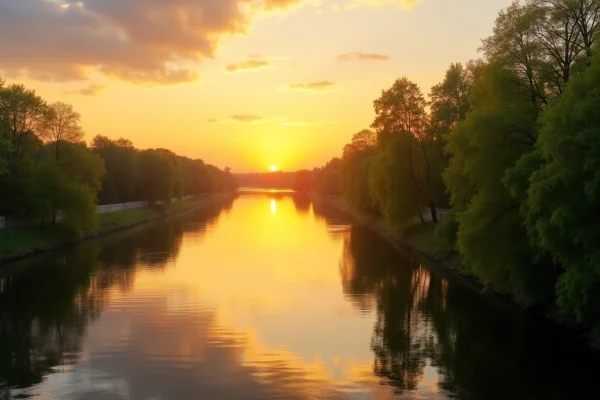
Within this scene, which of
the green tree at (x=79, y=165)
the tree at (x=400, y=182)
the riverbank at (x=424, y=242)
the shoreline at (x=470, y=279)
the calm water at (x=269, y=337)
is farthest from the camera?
the green tree at (x=79, y=165)

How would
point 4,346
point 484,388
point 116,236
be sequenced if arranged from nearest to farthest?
point 484,388 < point 4,346 < point 116,236

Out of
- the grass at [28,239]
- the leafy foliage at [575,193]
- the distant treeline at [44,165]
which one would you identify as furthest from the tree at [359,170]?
the leafy foliage at [575,193]

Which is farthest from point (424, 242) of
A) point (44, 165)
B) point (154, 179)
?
point (154, 179)

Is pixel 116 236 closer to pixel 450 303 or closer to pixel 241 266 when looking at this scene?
pixel 241 266

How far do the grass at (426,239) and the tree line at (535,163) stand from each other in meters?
9.19

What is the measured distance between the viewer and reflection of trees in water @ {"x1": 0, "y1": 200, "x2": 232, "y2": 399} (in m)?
23.2

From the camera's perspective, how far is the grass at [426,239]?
5295cm

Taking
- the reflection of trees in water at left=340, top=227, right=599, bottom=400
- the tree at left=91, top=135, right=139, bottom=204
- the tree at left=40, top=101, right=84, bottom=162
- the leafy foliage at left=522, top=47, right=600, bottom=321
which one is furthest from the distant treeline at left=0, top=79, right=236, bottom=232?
the leafy foliage at left=522, top=47, right=600, bottom=321

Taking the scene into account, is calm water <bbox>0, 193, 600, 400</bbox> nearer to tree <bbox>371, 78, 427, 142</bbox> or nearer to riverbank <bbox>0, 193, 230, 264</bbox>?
riverbank <bbox>0, 193, 230, 264</bbox>

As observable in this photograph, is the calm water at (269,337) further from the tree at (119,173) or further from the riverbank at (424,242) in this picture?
the tree at (119,173)

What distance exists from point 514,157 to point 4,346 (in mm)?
27862

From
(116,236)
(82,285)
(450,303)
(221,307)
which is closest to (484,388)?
(450,303)

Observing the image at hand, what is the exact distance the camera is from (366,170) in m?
93.8

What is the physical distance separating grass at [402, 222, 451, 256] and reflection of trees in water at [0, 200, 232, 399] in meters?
25.1
